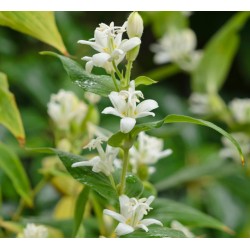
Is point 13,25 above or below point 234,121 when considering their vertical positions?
above

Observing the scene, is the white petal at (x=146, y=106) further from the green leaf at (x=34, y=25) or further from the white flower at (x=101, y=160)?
the green leaf at (x=34, y=25)

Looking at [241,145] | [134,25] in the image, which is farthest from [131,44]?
[241,145]

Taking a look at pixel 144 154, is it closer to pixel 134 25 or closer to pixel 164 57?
pixel 134 25

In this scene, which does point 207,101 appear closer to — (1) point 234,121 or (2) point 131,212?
(1) point 234,121

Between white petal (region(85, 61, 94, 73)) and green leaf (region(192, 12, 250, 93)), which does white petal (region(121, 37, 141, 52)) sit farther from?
green leaf (region(192, 12, 250, 93))

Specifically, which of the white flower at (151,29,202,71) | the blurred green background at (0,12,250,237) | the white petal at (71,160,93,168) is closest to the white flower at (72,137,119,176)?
the white petal at (71,160,93,168)

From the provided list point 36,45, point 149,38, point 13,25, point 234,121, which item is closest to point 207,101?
point 234,121
